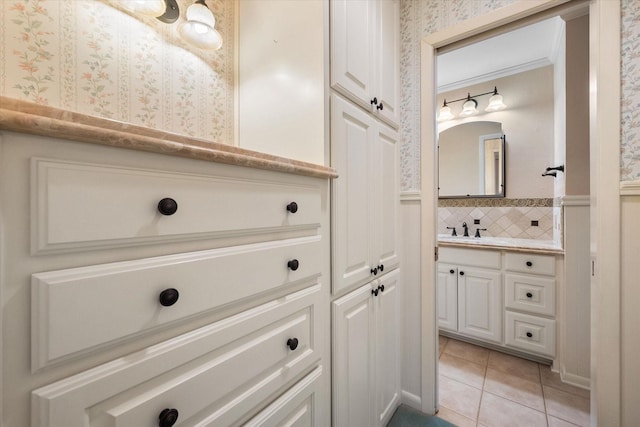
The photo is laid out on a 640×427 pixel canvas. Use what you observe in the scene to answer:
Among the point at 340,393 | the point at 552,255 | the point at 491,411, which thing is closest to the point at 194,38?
the point at 340,393

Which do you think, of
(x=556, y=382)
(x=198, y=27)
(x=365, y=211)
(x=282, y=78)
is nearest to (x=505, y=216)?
(x=556, y=382)

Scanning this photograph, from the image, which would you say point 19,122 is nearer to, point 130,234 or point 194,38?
point 130,234

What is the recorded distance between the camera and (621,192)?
967mm

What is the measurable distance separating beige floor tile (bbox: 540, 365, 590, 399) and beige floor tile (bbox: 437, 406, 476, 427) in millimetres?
735

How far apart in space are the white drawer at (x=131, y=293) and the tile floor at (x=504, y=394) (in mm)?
1562

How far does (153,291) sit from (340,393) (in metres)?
0.76

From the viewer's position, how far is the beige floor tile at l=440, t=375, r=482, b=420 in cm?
144

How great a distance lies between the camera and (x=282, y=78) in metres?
0.97

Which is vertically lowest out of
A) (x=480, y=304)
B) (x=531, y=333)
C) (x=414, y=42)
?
(x=531, y=333)

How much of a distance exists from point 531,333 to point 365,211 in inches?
71.5

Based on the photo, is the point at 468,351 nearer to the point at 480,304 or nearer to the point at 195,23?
the point at 480,304

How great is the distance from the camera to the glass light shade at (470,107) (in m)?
2.63

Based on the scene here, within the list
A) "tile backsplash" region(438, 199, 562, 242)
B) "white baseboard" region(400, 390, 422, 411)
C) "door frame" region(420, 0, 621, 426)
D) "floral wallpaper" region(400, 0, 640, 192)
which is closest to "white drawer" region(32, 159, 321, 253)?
"floral wallpaper" region(400, 0, 640, 192)

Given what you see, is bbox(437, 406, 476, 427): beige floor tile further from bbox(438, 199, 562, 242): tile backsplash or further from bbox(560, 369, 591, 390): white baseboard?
bbox(438, 199, 562, 242): tile backsplash
